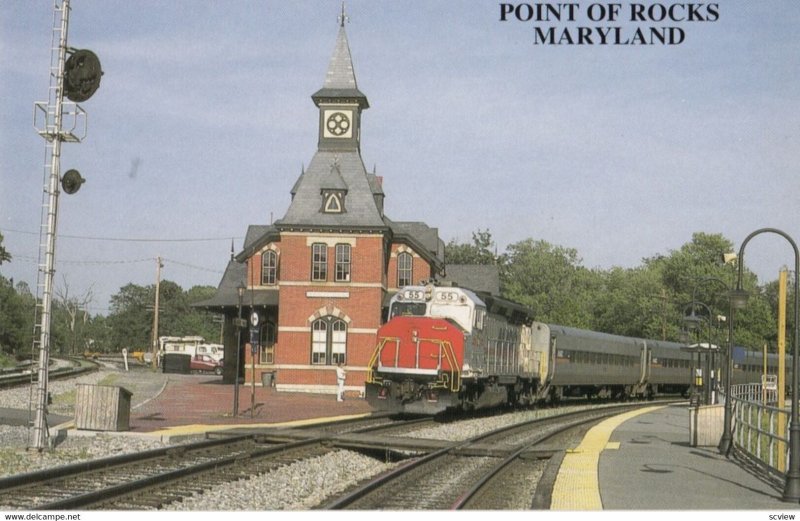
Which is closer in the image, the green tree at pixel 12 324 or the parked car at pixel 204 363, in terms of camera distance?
the green tree at pixel 12 324

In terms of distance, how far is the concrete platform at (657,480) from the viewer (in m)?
12.9

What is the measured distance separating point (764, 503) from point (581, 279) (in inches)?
4602

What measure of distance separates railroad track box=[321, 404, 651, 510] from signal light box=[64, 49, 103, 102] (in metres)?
8.70

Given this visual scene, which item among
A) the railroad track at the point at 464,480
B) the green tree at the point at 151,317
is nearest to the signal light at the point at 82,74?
the railroad track at the point at 464,480

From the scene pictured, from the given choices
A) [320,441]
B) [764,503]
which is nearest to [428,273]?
[320,441]

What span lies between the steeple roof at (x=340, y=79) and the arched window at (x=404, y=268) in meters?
8.52

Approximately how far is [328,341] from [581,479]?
34726 mm

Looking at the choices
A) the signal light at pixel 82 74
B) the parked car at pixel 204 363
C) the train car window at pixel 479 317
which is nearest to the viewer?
the signal light at pixel 82 74

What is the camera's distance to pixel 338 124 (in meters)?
52.6

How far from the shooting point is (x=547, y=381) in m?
41.0

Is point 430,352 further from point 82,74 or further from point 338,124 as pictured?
point 338,124

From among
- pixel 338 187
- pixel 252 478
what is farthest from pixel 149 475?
pixel 338 187

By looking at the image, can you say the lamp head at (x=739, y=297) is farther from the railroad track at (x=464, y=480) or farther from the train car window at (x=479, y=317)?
the train car window at (x=479, y=317)

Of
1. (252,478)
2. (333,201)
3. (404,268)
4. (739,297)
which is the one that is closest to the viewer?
(252,478)
